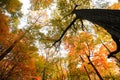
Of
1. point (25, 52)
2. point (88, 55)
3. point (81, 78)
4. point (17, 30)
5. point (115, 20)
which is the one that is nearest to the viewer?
point (115, 20)

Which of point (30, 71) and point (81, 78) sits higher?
point (30, 71)

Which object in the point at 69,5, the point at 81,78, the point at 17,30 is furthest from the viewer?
the point at 81,78

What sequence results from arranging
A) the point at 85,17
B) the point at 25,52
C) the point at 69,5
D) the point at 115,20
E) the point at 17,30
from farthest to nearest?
the point at 17,30, the point at 25,52, the point at 69,5, the point at 85,17, the point at 115,20

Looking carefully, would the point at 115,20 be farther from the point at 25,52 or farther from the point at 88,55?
the point at 88,55

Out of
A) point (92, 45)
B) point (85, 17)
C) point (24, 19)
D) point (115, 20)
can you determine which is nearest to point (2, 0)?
point (24, 19)

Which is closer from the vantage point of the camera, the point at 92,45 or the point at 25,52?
the point at 25,52

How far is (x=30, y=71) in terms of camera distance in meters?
25.0

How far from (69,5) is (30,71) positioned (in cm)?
1377

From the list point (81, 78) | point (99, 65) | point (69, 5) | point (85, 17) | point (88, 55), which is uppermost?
point (85, 17)

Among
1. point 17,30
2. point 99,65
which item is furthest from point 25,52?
point 99,65

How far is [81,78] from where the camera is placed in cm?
2912

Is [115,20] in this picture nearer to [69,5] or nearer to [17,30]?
[69,5]

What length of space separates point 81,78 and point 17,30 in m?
10.9

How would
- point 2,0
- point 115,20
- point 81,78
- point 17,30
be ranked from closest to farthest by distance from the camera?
point 115,20
point 2,0
point 17,30
point 81,78
